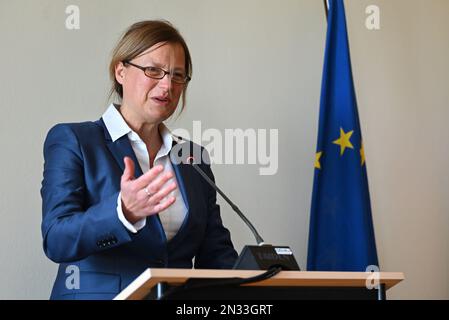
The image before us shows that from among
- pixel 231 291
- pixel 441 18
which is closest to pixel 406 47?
pixel 441 18

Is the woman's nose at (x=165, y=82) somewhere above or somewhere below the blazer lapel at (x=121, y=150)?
above

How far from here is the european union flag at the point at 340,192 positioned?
9.48ft

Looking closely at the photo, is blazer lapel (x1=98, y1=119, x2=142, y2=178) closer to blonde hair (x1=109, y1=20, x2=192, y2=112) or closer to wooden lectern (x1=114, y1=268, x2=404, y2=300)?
blonde hair (x1=109, y1=20, x2=192, y2=112)

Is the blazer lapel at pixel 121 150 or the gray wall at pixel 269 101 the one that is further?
the gray wall at pixel 269 101

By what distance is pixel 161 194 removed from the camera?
162cm

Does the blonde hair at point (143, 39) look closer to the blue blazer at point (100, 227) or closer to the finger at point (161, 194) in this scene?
the blue blazer at point (100, 227)

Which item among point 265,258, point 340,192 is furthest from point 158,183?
point 340,192

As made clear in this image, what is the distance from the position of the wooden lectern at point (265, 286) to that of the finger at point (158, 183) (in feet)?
0.69

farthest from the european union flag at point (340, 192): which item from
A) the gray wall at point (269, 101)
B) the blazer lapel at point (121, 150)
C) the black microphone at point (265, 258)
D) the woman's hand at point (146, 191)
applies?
the woman's hand at point (146, 191)

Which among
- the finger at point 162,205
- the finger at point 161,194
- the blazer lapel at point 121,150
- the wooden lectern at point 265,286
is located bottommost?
the wooden lectern at point 265,286

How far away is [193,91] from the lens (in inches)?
120

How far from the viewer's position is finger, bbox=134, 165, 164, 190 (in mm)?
1573

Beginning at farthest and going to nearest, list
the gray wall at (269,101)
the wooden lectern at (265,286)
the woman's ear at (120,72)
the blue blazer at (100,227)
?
the gray wall at (269,101)
the woman's ear at (120,72)
the blue blazer at (100,227)
the wooden lectern at (265,286)

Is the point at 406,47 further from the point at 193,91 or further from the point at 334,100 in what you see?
the point at 193,91
